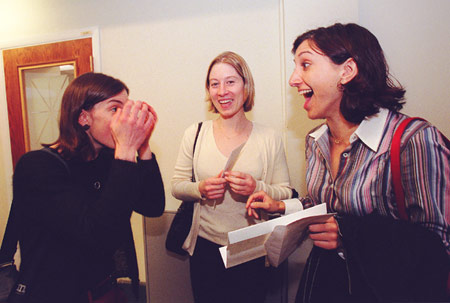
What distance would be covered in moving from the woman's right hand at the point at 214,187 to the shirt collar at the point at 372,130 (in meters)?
0.57

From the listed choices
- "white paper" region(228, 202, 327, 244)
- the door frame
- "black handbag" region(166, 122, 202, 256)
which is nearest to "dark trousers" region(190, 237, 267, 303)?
"black handbag" region(166, 122, 202, 256)

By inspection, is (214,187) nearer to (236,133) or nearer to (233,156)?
(233,156)

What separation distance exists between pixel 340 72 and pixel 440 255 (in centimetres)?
65

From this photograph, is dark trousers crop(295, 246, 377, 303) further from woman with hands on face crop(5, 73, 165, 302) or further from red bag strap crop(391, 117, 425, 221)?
woman with hands on face crop(5, 73, 165, 302)

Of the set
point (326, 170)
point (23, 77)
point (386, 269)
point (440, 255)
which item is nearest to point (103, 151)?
point (326, 170)

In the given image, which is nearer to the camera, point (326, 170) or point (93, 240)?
point (93, 240)

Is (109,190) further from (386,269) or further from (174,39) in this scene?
(174,39)

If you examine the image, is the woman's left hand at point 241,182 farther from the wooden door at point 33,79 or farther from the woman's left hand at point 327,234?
the wooden door at point 33,79

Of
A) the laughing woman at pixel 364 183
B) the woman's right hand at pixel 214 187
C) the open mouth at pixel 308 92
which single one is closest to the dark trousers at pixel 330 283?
the laughing woman at pixel 364 183

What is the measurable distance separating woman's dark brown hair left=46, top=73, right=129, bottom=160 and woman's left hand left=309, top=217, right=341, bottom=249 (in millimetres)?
907

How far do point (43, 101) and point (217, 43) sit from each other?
188 centimetres

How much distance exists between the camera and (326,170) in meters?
1.06

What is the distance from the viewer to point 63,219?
895mm

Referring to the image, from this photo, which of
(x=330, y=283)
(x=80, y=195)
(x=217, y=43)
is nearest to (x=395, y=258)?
(x=330, y=283)
